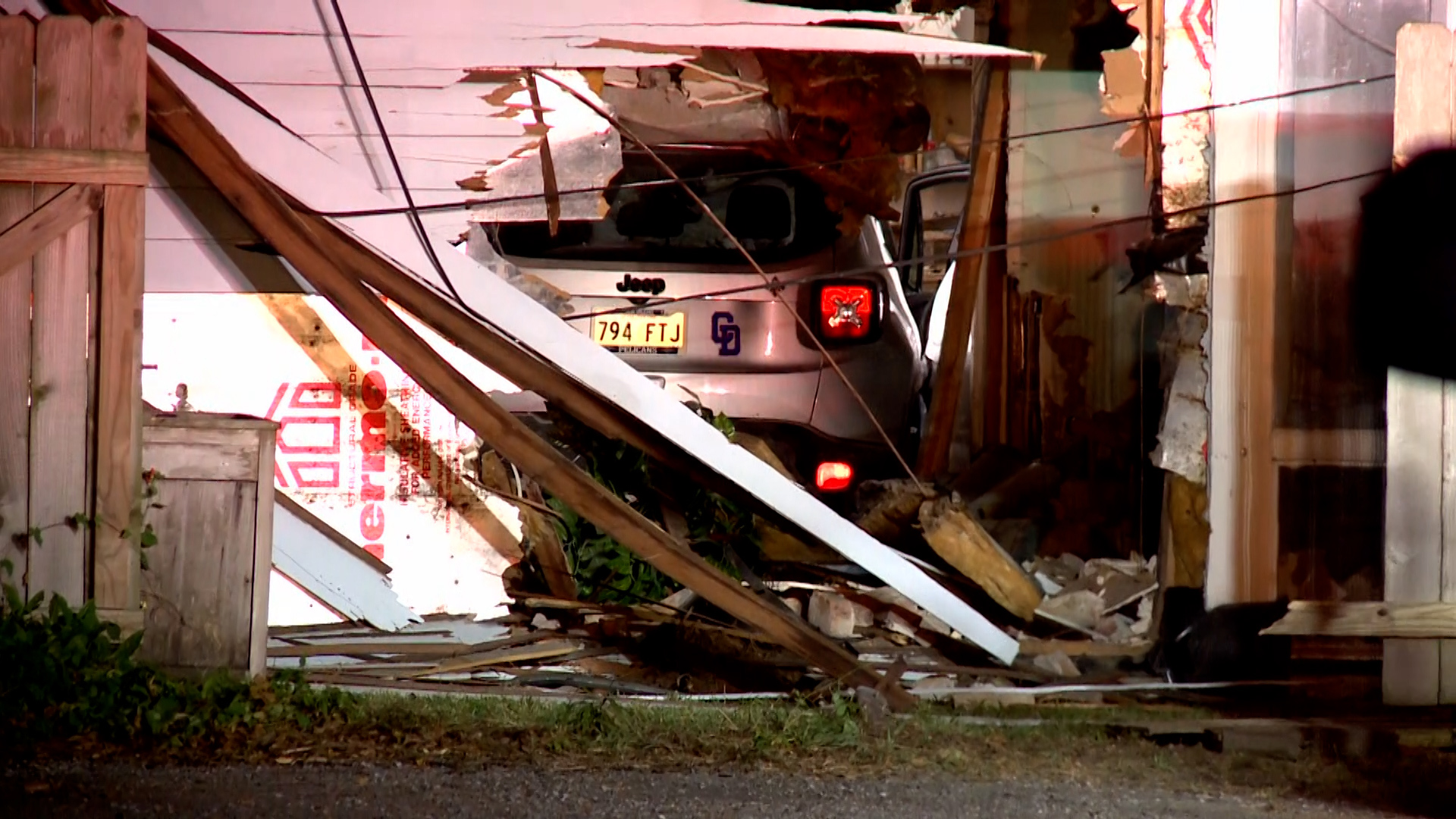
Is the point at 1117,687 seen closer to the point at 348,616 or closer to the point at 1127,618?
the point at 1127,618

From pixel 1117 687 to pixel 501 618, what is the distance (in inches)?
94.9

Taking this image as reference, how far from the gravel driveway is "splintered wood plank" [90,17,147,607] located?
807 millimetres

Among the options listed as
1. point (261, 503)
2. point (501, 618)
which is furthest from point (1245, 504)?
point (261, 503)

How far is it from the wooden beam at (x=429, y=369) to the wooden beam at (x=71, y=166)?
213mm

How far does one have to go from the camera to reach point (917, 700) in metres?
4.61

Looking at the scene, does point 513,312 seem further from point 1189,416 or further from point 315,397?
point 1189,416

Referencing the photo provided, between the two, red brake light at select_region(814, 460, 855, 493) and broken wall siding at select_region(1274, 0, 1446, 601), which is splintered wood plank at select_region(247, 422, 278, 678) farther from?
broken wall siding at select_region(1274, 0, 1446, 601)

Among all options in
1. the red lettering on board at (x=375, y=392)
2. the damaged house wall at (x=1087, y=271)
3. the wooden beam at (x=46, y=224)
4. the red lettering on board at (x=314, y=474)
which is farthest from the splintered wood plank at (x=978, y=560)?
the wooden beam at (x=46, y=224)

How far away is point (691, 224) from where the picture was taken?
6863mm

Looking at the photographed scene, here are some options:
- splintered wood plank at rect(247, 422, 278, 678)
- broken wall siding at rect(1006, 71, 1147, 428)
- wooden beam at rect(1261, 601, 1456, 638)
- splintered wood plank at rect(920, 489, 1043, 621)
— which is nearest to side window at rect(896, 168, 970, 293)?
broken wall siding at rect(1006, 71, 1147, 428)

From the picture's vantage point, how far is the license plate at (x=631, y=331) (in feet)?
21.4

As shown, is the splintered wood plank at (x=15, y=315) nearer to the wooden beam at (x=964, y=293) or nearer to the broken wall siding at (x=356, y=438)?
the broken wall siding at (x=356, y=438)

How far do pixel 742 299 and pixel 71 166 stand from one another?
3253mm

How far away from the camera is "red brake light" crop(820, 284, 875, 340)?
6887 millimetres
